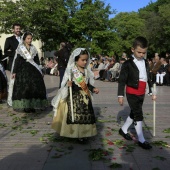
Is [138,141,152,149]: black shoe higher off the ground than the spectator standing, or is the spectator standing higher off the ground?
the spectator standing

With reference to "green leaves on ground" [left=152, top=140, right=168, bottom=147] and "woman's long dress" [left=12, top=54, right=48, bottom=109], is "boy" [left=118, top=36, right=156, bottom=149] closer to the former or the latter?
"green leaves on ground" [left=152, top=140, right=168, bottom=147]

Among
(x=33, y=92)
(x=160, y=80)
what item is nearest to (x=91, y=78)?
(x=33, y=92)

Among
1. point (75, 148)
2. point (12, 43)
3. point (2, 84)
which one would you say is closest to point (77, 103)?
point (75, 148)

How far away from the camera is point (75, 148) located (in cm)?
525

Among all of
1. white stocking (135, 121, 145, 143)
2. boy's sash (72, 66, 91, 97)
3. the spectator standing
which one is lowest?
white stocking (135, 121, 145, 143)

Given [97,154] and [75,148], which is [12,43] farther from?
[97,154]

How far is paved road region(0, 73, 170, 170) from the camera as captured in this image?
4.45m

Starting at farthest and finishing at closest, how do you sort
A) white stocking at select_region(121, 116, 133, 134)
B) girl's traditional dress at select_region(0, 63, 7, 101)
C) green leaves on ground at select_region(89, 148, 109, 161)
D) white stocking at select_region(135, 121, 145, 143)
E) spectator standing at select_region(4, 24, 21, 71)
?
girl's traditional dress at select_region(0, 63, 7, 101) → spectator standing at select_region(4, 24, 21, 71) → white stocking at select_region(121, 116, 133, 134) → white stocking at select_region(135, 121, 145, 143) → green leaves on ground at select_region(89, 148, 109, 161)

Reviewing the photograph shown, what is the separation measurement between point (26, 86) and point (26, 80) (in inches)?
5.6

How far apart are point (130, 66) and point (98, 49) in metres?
28.3

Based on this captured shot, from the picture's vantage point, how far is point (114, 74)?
1881 cm

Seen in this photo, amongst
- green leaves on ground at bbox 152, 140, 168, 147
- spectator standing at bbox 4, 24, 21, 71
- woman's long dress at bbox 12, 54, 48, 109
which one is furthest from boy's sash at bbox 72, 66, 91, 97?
spectator standing at bbox 4, 24, 21, 71

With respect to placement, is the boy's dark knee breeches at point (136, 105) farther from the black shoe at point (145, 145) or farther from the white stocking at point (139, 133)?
the black shoe at point (145, 145)

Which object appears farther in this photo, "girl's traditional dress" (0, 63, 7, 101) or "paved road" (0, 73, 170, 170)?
"girl's traditional dress" (0, 63, 7, 101)
